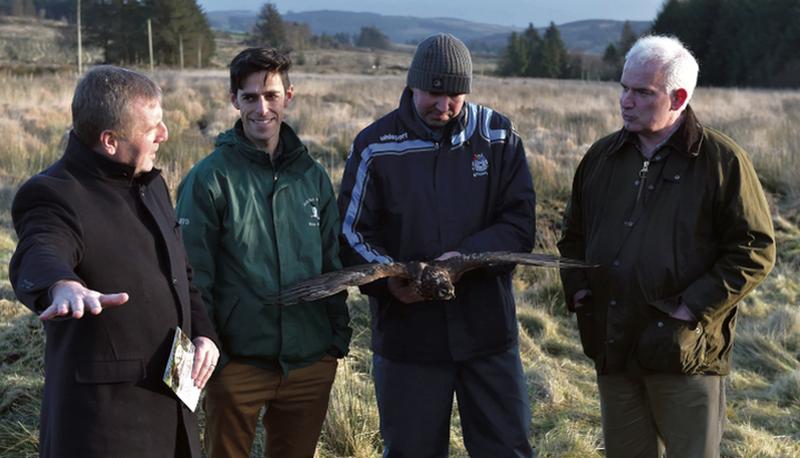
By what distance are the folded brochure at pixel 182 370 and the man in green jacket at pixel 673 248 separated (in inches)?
61.2

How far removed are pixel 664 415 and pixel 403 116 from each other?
5.05 feet

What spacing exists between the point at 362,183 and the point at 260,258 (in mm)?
528

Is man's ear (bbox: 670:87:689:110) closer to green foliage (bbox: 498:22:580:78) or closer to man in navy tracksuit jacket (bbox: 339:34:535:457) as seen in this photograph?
man in navy tracksuit jacket (bbox: 339:34:535:457)

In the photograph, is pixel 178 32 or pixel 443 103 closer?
pixel 443 103

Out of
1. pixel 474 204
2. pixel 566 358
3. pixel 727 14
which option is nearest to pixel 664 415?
pixel 474 204

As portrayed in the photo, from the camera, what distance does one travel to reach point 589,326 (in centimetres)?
319

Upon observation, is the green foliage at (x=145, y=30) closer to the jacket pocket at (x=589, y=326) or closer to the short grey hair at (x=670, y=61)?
the jacket pocket at (x=589, y=326)

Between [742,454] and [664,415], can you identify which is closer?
[664,415]

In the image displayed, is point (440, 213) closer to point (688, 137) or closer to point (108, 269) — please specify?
point (688, 137)

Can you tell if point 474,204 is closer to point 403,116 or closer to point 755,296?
point 403,116

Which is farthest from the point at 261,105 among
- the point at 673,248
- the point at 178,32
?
the point at 178,32

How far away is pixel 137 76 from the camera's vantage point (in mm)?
2270

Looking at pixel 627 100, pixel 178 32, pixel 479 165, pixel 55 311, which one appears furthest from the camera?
pixel 178 32

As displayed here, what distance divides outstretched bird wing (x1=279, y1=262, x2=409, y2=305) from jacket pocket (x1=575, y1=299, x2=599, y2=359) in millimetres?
773
